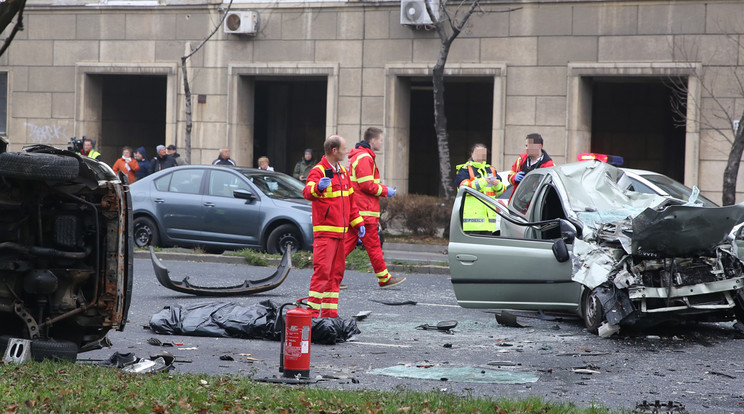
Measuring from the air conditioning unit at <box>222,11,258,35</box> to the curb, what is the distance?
9.38 meters

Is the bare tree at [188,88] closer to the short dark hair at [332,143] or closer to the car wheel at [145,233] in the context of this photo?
the car wheel at [145,233]

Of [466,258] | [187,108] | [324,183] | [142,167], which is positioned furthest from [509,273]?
[187,108]

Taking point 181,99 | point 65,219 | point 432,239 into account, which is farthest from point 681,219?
point 181,99

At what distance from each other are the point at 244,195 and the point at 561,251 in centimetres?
731

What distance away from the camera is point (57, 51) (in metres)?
25.8

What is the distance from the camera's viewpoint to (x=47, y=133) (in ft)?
84.8

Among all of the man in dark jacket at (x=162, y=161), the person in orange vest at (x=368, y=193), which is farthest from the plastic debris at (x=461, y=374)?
the man in dark jacket at (x=162, y=161)

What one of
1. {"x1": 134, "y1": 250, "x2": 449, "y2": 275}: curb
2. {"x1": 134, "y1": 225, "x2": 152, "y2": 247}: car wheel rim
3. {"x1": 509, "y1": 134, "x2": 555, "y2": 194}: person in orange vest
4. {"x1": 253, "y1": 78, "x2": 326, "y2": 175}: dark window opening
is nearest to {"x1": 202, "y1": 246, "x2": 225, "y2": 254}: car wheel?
{"x1": 134, "y1": 250, "x2": 449, "y2": 275}: curb

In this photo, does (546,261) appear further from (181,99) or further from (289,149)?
(289,149)

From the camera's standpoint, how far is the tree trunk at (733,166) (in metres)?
18.4

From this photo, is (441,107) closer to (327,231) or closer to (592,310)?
(327,231)

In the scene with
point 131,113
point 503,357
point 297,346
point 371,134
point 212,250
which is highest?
point 131,113

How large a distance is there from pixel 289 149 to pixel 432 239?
465 inches

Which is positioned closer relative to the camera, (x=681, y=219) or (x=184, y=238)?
(x=681, y=219)
